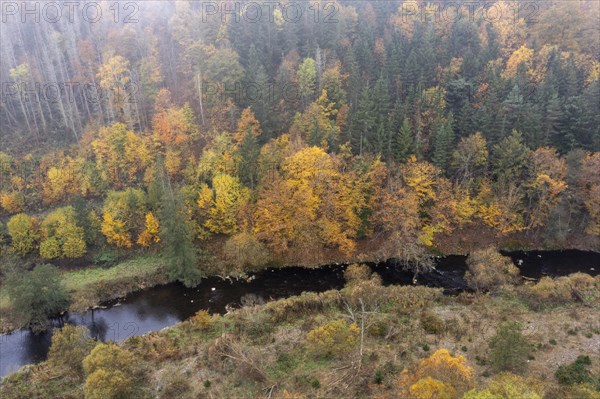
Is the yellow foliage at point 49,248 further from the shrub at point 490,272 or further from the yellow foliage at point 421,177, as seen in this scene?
the shrub at point 490,272

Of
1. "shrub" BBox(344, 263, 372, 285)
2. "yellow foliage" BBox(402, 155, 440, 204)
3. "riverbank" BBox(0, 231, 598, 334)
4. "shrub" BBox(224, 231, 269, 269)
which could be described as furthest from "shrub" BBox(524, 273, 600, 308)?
"shrub" BBox(224, 231, 269, 269)

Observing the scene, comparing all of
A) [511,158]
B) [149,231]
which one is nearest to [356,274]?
[511,158]

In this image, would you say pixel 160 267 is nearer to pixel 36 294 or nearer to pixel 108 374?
pixel 36 294

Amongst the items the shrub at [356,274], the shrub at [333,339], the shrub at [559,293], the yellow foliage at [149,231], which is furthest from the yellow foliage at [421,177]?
the yellow foliage at [149,231]

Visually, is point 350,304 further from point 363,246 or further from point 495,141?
point 495,141

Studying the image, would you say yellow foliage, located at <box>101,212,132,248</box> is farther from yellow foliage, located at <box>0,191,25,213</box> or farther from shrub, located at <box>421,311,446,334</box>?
shrub, located at <box>421,311,446,334</box>
